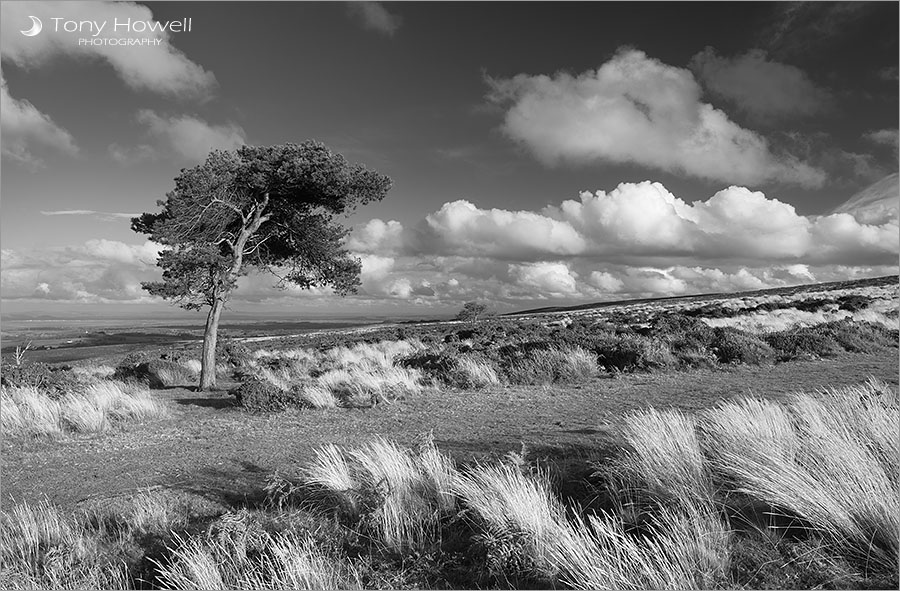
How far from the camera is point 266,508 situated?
5.39 meters

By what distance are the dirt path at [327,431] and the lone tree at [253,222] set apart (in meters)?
3.91

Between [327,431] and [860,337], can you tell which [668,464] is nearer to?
[327,431]

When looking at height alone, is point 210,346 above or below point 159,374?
above

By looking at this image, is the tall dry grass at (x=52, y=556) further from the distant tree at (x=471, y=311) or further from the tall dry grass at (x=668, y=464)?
the distant tree at (x=471, y=311)

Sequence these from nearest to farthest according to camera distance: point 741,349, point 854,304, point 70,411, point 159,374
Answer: point 70,411 < point 741,349 < point 159,374 < point 854,304

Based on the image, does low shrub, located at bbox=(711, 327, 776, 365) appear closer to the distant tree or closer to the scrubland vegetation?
the scrubland vegetation

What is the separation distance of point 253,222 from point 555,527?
614 inches

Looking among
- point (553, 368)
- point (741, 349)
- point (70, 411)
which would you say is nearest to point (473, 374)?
point (553, 368)

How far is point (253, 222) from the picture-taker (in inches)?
661

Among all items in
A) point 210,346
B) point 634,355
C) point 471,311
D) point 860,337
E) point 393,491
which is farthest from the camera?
point 471,311

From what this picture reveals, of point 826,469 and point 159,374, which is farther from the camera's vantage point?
point 159,374

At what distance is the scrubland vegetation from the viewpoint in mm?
3393

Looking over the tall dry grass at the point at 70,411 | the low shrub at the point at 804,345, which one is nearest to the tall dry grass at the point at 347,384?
the tall dry grass at the point at 70,411

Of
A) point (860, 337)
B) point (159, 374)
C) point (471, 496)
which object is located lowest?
point (159, 374)
